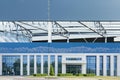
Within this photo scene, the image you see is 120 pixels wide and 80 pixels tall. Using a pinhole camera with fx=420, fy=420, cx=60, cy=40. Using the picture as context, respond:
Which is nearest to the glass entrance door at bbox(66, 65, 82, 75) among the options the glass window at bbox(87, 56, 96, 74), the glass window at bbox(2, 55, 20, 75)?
the glass window at bbox(87, 56, 96, 74)

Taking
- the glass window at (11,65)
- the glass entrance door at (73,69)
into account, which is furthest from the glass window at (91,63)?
the glass window at (11,65)

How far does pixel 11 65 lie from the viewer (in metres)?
56.9

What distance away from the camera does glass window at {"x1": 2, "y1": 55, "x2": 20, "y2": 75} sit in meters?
56.6

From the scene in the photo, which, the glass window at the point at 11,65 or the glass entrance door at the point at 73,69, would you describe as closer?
the glass entrance door at the point at 73,69

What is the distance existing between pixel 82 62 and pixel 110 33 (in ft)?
28.1

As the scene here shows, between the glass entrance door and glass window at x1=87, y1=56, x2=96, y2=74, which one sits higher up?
glass window at x1=87, y1=56, x2=96, y2=74

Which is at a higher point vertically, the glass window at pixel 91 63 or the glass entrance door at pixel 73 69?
the glass window at pixel 91 63

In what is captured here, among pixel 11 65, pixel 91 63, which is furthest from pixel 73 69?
pixel 11 65

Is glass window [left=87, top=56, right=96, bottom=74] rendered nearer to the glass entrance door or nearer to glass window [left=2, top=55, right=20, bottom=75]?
the glass entrance door

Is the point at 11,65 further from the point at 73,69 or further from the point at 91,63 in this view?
the point at 91,63

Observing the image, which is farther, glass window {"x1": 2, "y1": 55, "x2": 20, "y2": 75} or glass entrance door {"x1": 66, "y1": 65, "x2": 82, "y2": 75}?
glass window {"x1": 2, "y1": 55, "x2": 20, "y2": 75}

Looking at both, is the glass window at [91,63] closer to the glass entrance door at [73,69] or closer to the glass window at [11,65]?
the glass entrance door at [73,69]

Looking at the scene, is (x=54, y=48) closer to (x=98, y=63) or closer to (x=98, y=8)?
(x=98, y=63)

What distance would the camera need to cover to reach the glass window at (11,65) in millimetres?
56562
